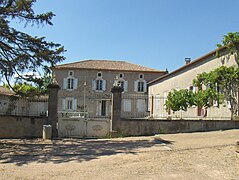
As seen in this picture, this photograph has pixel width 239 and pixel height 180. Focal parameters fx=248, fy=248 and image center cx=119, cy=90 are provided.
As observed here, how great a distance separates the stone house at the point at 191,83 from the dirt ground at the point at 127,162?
21.5ft

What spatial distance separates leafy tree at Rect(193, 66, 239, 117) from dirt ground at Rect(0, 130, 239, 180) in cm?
518

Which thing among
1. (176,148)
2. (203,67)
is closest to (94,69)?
(203,67)

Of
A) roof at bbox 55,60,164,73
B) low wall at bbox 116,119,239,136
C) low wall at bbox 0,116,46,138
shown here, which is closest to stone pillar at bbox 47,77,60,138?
low wall at bbox 0,116,46,138

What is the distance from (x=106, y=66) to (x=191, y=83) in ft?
56.7

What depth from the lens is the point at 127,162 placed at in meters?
6.98

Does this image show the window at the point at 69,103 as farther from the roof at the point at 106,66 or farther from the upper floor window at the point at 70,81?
the roof at the point at 106,66

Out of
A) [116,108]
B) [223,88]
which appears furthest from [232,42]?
[116,108]

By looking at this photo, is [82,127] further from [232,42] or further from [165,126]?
[232,42]

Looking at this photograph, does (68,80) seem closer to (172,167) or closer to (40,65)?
(40,65)

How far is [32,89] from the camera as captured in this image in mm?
12391

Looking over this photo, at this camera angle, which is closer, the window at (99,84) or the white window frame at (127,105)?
the white window frame at (127,105)

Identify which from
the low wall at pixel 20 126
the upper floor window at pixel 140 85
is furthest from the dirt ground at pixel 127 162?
the upper floor window at pixel 140 85

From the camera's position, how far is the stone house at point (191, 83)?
15.2 m

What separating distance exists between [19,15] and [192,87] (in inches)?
548
